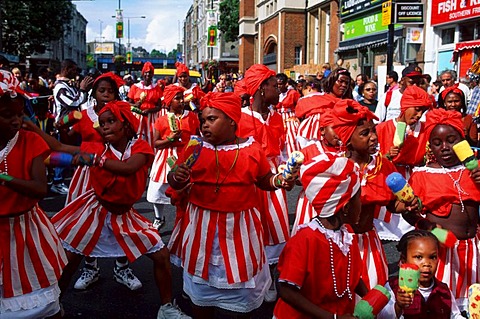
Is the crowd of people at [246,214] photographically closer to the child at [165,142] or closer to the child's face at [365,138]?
the child's face at [365,138]

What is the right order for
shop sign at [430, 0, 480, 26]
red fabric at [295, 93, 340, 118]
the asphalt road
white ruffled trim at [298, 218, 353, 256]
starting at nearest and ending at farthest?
white ruffled trim at [298, 218, 353, 256]
the asphalt road
red fabric at [295, 93, 340, 118]
shop sign at [430, 0, 480, 26]

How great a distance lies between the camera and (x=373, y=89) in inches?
342

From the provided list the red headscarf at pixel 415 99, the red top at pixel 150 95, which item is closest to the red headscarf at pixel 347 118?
the red headscarf at pixel 415 99

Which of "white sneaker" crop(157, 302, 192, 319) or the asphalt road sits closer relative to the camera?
"white sneaker" crop(157, 302, 192, 319)

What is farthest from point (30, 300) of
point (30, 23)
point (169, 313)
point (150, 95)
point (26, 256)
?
point (30, 23)

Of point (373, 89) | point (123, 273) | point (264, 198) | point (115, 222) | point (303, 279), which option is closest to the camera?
point (303, 279)

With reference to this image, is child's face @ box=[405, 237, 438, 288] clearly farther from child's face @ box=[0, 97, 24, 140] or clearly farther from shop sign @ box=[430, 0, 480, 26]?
shop sign @ box=[430, 0, 480, 26]

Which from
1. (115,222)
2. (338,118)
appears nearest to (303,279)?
(338,118)

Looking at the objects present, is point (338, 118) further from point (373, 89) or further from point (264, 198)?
point (373, 89)

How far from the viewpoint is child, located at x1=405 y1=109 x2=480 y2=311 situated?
3.95 m

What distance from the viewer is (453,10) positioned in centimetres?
1555

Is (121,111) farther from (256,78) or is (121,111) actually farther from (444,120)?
(444,120)

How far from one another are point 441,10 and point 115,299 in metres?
14.6

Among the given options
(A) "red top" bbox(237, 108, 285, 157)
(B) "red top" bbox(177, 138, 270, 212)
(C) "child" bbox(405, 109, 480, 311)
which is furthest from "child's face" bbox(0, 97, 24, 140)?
(C) "child" bbox(405, 109, 480, 311)
